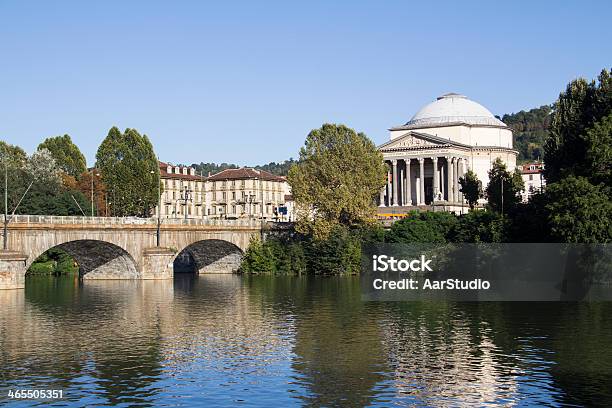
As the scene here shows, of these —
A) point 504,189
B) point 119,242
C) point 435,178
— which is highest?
point 435,178

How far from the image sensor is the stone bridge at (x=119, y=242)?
86062mm

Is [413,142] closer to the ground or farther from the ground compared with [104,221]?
farther from the ground

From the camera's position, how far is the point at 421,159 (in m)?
152

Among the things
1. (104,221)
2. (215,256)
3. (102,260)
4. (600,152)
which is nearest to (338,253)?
(215,256)

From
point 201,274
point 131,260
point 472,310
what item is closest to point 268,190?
point 201,274

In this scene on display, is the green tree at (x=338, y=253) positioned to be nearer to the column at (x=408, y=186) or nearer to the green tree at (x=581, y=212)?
the green tree at (x=581, y=212)

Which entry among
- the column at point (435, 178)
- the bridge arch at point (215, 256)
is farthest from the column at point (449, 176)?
the bridge arch at point (215, 256)

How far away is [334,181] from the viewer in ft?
357

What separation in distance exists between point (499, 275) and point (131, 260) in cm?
3711

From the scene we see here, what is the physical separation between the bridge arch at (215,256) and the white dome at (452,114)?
2133 inches

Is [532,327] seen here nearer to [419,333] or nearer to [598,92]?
[419,333]

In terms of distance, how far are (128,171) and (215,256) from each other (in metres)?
23.5

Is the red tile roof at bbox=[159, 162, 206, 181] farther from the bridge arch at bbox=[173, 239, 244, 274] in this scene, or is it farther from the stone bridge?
the stone bridge

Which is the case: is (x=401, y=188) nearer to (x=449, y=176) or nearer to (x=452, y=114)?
(x=449, y=176)
